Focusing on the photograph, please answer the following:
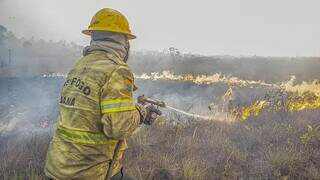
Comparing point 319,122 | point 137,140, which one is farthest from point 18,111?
point 319,122

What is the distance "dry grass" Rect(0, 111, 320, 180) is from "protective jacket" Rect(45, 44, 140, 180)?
2.25 m

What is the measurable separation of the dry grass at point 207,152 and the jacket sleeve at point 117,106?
2477mm

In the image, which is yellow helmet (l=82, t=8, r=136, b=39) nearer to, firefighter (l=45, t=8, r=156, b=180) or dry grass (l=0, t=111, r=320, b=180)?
firefighter (l=45, t=8, r=156, b=180)

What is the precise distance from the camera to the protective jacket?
3395mm

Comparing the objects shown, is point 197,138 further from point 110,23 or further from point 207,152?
point 110,23

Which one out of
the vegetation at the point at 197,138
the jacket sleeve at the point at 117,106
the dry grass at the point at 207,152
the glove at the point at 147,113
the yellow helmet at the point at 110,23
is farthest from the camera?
the vegetation at the point at 197,138

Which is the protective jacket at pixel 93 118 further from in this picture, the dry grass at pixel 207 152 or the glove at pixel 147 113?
the dry grass at pixel 207 152

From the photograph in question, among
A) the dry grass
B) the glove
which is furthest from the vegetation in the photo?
the glove

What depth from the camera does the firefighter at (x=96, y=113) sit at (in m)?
3.40

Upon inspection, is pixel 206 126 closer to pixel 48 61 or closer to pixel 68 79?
pixel 68 79

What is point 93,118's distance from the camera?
3.46m

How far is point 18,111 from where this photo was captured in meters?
10.2

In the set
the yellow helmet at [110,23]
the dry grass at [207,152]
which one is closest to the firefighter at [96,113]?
the yellow helmet at [110,23]

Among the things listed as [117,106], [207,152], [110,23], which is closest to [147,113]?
[117,106]
